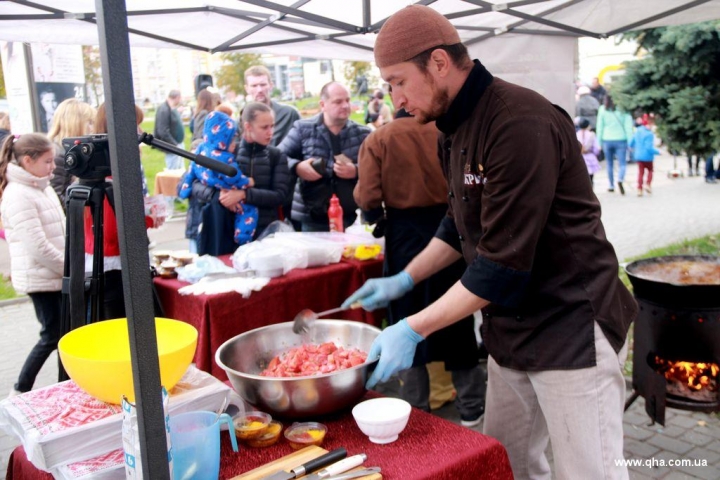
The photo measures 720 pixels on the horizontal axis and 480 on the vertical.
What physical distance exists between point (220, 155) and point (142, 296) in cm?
331

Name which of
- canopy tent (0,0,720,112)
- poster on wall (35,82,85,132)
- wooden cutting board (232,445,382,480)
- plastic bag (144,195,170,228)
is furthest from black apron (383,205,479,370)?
poster on wall (35,82,85,132)

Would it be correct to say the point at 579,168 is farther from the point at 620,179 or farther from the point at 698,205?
the point at 620,179

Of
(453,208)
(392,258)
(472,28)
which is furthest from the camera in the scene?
(472,28)

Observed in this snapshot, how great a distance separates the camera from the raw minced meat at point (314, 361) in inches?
73.9

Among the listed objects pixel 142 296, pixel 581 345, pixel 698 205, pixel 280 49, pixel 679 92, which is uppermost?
pixel 280 49

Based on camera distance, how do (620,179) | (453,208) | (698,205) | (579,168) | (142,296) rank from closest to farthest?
1. (142,296)
2. (579,168)
3. (453,208)
4. (698,205)
5. (620,179)

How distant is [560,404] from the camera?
190 cm

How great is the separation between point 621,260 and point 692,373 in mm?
4513

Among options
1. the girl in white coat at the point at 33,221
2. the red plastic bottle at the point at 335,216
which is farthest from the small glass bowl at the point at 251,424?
the red plastic bottle at the point at 335,216

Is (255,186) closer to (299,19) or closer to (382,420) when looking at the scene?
(299,19)

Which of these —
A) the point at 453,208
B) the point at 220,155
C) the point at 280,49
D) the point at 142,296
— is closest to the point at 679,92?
the point at 280,49

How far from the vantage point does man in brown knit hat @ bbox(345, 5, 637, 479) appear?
1.71 metres

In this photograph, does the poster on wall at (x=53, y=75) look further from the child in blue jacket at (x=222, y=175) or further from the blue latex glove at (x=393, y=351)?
the blue latex glove at (x=393, y=351)

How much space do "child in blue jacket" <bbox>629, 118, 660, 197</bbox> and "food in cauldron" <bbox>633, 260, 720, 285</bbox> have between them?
819cm
